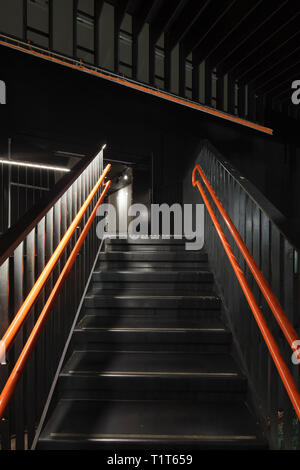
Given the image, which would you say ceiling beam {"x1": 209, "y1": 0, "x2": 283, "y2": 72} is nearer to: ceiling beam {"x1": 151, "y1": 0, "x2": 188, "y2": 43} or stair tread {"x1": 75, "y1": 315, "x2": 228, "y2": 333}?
ceiling beam {"x1": 151, "y1": 0, "x2": 188, "y2": 43}

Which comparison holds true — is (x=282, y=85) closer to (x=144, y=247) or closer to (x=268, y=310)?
(x=144, y=247)

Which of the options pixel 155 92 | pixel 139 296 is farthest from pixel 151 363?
pixel 155 92

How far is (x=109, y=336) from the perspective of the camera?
82.5 inches

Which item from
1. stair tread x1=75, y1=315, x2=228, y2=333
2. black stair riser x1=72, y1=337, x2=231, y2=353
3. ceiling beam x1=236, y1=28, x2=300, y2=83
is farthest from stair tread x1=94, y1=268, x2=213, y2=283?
ceiling beam x1=236, y1=28, x2=300, y2=83

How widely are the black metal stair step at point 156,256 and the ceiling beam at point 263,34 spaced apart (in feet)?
16.0

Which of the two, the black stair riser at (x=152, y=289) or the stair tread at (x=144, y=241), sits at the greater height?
the stair tread at (x=144, y=241)

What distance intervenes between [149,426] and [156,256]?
5.50 feet

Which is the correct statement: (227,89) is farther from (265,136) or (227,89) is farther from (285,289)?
(285,289)

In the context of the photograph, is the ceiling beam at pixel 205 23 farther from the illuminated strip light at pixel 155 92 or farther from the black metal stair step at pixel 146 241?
the black metal stair step at pixel 146 241

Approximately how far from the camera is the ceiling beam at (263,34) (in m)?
4.96

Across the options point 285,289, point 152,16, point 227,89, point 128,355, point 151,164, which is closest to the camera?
point 285,289

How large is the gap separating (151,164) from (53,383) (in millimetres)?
4557

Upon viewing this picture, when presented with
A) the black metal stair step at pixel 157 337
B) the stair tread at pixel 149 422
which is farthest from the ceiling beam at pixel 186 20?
the stair tread at pixel 149 422

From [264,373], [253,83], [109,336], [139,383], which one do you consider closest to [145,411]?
[139,383]
